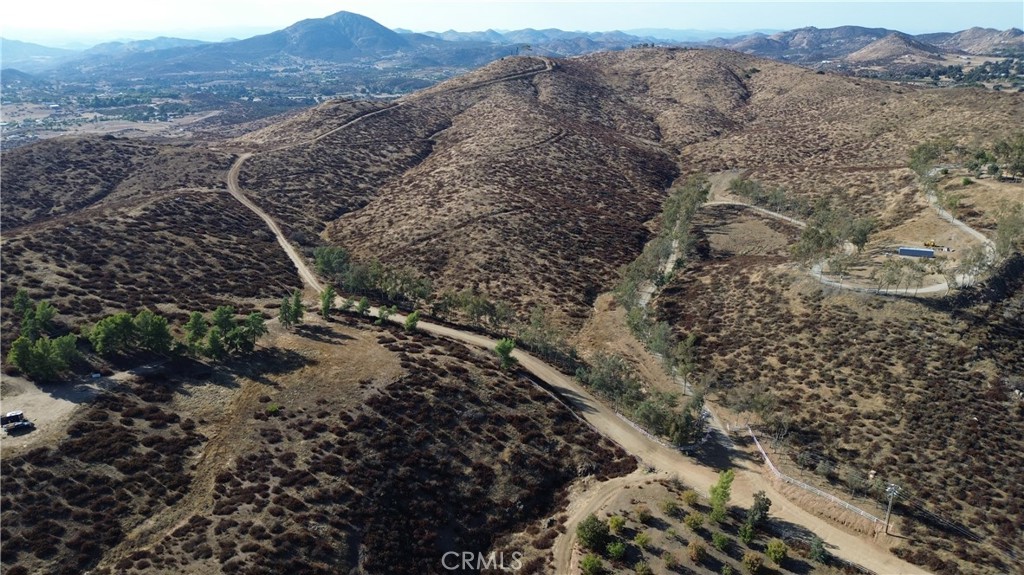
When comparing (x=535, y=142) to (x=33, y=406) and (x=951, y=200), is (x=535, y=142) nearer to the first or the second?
(x=951, y=200)

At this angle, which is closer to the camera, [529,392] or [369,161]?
[529,392]

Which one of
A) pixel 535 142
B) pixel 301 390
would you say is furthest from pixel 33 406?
pixel 535 142

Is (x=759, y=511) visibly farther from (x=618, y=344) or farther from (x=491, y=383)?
(x=618, y=344)

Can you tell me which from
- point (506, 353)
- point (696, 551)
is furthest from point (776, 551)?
point (506, 353)

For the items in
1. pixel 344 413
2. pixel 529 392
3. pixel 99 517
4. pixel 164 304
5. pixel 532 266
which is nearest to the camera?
pixel 99 517

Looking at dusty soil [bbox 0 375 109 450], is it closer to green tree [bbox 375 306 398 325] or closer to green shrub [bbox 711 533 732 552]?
green tree [bbox 375 306 398 325]

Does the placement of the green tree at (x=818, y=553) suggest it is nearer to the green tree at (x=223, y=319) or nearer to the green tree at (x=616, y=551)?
the green tree at (x=616, y=551)
